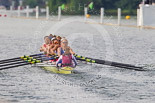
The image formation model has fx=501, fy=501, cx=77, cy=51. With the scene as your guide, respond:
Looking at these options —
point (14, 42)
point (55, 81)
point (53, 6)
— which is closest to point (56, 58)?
point (55, 81)

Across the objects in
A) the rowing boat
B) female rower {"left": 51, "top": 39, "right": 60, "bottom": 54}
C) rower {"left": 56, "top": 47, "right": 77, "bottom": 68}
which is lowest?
the rowing boat

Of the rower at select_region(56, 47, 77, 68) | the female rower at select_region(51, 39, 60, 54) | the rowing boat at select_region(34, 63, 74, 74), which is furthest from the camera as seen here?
the female rower at select_region(51, 39, 60, 54)

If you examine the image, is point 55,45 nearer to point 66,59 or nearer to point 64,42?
point 64,42

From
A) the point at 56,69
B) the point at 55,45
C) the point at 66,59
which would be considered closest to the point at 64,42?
the point at 66,59

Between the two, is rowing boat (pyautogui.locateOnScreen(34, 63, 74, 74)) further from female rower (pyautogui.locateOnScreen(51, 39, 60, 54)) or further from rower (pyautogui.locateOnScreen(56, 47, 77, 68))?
female rower (pyautogui.locateOnScreen(51, 39, 60, 54))

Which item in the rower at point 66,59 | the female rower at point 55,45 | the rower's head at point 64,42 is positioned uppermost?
the rower's head at point 64,42

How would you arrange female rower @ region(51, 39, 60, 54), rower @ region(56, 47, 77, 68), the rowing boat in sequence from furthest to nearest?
female rower @ region(51, 39, 60, 54) → the rowing boat → rower @ region(56, 47, 77, 68)

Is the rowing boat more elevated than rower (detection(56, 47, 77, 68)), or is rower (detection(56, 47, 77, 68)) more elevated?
rower (detection(56, 47, 77, 68))

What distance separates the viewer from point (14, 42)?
96.5 ft

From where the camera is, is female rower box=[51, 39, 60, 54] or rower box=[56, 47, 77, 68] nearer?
rower box=[56, 47, 77, 68]

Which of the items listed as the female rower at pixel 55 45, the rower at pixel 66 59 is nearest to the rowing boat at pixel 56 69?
the rower at pixel 66 59

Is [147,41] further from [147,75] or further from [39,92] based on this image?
[39,92]

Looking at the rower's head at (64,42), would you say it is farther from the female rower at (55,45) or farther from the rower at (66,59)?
the female rower at (55,45)

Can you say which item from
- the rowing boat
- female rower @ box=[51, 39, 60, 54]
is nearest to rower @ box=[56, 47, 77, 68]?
the rowing boat
